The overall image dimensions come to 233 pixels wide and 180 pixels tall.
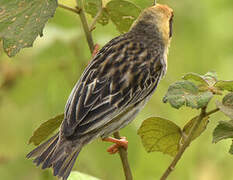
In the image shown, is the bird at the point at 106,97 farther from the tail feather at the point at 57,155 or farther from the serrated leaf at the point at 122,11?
the serrated leaf at the point at 122,11

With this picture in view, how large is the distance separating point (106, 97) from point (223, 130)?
104 centimetres

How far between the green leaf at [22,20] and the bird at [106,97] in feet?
2.23

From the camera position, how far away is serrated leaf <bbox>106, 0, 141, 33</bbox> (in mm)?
3150

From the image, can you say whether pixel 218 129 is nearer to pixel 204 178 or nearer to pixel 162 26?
pixel 162 26

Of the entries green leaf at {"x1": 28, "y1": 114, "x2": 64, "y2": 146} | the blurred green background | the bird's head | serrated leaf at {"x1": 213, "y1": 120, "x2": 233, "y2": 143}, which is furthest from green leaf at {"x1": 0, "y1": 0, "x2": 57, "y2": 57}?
the bird's head

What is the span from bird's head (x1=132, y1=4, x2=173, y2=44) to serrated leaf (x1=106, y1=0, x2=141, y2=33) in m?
0.84

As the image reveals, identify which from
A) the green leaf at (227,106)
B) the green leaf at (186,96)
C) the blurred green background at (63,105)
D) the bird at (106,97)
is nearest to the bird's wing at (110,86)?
the bird at (106,97)

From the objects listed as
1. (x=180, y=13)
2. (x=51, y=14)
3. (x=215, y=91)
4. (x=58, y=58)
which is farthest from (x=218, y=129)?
(x=180, y=13)

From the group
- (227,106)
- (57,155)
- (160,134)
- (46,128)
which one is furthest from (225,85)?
(57,155)

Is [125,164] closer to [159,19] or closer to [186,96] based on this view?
[186,96]

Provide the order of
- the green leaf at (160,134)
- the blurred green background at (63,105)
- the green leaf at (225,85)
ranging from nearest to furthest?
the green leaf at (225,85)
the green leaf at (160,134)
the blurred green background at (63,105)

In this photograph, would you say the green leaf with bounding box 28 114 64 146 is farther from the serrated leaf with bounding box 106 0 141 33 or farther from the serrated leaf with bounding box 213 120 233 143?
the serrated leaf with bounding box 213 120 233 143

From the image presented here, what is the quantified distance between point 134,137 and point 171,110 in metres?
0.68

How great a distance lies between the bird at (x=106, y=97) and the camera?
3.35m
